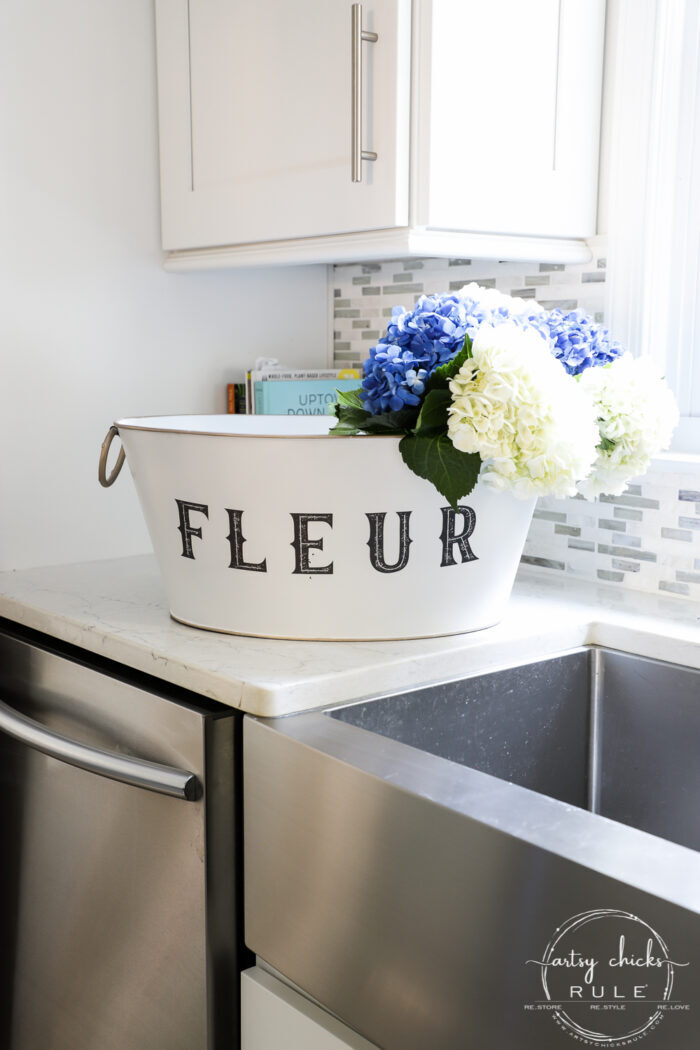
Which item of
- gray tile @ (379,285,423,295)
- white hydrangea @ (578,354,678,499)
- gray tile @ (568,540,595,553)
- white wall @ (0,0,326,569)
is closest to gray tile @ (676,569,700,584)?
gray tile @ (568,540,595,553)

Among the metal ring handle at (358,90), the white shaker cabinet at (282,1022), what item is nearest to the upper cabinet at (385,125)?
the metal ring handle at (358,90)

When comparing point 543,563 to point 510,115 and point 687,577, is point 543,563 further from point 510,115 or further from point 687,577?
point 510,115

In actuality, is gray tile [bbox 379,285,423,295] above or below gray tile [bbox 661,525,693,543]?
above

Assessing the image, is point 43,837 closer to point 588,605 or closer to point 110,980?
point 110,980

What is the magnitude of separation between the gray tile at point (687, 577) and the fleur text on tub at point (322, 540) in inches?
15.2

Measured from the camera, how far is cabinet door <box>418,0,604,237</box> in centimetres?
121

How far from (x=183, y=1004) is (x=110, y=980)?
0.50 ft

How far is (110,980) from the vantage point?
3.63ft

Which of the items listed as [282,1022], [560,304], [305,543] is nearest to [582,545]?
[560,304]

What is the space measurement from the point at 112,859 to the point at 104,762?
0.14m

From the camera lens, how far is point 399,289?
5.49 feet

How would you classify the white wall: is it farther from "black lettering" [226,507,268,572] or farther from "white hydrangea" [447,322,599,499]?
"white hydrangea" [447,322,599,499]

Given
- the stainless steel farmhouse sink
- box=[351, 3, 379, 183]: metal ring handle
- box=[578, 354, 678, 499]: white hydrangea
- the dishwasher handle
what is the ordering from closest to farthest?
1. the stainless steel farmhouse sink
2. the dishwasher handle
3. box=[578, 354, 678, 499]: white hydrangea
4. box=[351, 3, 379, 183]: metal ring handle

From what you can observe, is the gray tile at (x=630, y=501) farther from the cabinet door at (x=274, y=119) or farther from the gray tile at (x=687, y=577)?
the cabinet door at (x=274, y=119)
